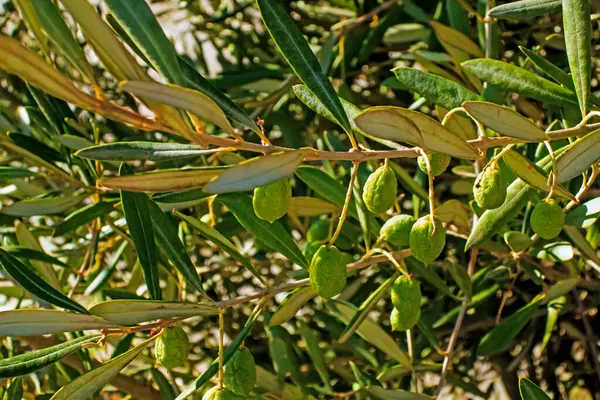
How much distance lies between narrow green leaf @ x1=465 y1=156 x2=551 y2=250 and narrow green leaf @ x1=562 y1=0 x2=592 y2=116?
0.13 m

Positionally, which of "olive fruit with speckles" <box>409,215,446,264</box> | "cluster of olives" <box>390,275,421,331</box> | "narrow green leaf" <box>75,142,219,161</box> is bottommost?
"cluster of olives" <box>390,275,421,331</box>

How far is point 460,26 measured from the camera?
1408 mm

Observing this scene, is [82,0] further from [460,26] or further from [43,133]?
[43,133]

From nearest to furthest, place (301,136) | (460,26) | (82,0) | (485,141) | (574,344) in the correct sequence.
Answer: (82,0) < (485,141) < (460,26) < (301,136) < (574,344)

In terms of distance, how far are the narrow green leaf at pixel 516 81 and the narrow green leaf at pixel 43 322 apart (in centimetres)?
58

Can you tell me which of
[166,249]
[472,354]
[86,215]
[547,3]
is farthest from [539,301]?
[86,215]

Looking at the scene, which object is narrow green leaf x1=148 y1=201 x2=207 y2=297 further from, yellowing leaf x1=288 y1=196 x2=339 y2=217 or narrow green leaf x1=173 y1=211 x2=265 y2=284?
yellowing leaf x1=288 y1=196 x2=339 y2=217

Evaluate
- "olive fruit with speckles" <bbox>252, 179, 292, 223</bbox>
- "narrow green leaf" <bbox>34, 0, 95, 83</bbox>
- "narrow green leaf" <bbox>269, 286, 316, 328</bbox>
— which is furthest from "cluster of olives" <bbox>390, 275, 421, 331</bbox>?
"narrow green leaf" <bbox>34, 0, 95, 83</bbox>

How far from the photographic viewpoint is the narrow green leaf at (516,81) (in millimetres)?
1010

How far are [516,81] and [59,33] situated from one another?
616 millimetres

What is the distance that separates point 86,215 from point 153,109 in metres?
0.62

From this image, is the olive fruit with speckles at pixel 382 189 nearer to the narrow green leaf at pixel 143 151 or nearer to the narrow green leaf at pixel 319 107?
the narrow green leaf at pixel 319 107

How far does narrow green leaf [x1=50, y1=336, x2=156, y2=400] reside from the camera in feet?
2.84

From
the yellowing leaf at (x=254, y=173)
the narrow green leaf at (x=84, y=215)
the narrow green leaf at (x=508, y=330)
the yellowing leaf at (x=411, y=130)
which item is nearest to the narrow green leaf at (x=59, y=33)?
the yellowing leaf at (x=254, y=173)
